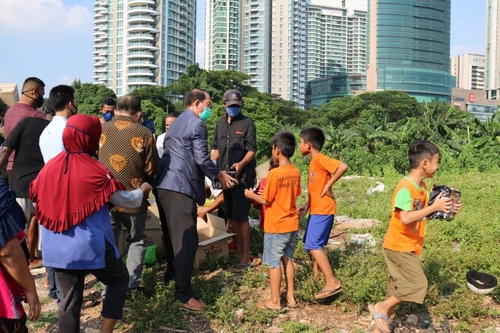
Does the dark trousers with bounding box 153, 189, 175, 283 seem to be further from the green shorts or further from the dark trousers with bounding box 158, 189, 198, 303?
the green shorts

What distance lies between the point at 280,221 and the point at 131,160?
1350 mm

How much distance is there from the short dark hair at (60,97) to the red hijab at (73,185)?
1.40 m

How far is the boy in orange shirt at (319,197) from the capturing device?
4.07 m

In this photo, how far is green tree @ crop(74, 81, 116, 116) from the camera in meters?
46.5

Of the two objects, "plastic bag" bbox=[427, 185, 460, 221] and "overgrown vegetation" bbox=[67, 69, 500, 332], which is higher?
"plastic bag" bbox=[427, 185, 460, 221]

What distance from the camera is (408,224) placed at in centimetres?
336

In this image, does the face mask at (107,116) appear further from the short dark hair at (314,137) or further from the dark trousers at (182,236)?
the short dark hair at (314,137)

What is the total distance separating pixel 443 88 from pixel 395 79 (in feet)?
38.6

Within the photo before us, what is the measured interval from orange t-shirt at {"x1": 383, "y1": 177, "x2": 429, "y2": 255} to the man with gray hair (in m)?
2.00

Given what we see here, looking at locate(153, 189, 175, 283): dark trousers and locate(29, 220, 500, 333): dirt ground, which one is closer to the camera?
locate(29, 220, 500, 333): dirt ground

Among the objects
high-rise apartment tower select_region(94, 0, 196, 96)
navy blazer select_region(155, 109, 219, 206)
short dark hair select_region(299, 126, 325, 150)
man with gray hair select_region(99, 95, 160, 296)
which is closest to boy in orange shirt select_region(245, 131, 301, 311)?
short dark hair select_region(299, 126, 325, 150)

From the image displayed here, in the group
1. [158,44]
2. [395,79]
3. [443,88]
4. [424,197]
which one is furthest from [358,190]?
[443,88]

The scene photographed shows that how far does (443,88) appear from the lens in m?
101

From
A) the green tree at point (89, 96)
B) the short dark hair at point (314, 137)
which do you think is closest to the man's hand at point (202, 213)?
the short dark hair at point (314, 137)
